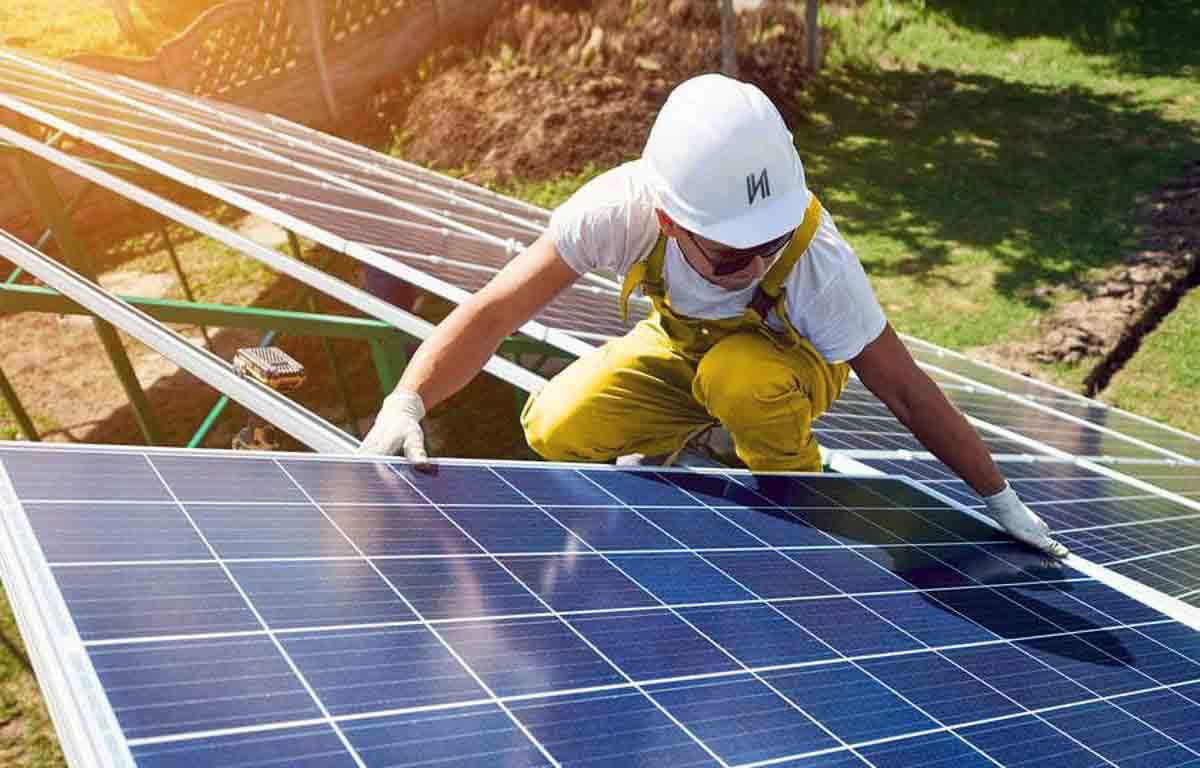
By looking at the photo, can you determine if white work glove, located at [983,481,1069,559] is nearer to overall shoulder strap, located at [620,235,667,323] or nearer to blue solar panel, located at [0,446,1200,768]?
blue solar panel, located at [0,446,1200,768]

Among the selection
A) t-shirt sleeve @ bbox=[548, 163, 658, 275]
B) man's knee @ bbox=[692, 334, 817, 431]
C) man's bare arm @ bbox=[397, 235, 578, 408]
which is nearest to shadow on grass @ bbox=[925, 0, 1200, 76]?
man's knee @ bbox=[692, 334, 817, 431]

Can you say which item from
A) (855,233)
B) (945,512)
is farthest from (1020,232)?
(945,512)

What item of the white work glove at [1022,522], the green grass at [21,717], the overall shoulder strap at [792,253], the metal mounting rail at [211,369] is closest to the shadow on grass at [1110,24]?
the white work glove at [1022,522]

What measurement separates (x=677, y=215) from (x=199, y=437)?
435 centimetres

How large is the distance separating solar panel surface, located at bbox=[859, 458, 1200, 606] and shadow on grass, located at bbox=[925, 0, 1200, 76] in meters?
16.6

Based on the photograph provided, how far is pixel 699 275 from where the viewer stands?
436 cm

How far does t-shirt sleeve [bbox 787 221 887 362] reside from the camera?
3963mm

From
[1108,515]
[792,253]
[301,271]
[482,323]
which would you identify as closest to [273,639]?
[482,323]

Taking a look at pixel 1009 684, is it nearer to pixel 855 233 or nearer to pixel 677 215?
pixel 677 215

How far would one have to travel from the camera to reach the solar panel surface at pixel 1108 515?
4.72 m

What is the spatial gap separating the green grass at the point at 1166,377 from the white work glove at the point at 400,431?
28.3 feet

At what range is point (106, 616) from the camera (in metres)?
2.03

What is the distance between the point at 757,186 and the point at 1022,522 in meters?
2.09

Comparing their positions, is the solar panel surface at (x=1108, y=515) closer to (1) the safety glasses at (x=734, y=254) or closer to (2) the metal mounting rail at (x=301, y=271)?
(1) the safety glasses at (x=734, y=254)
